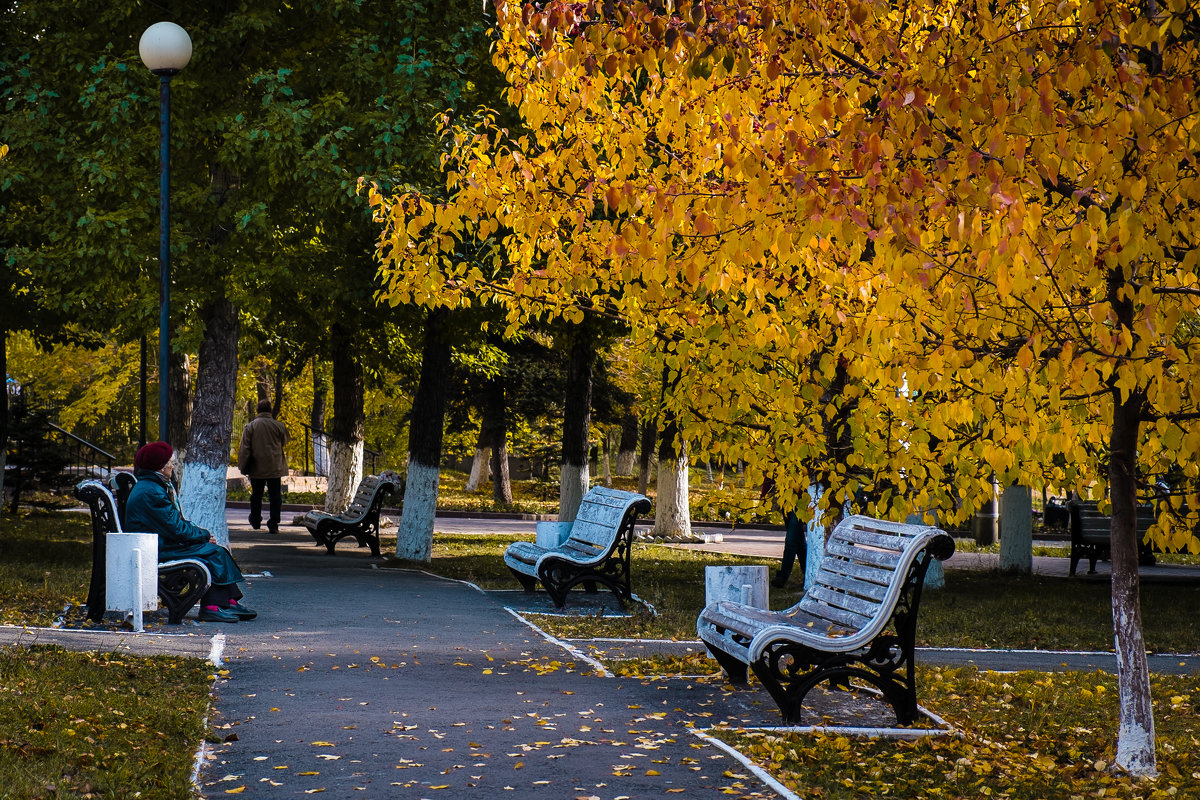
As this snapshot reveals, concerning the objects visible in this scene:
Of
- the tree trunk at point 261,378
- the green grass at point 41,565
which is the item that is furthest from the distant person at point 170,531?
the tree trunk at point 261,378

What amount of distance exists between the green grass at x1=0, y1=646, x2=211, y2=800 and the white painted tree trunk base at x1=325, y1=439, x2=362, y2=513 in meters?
13.6

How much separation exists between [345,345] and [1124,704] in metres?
15.6

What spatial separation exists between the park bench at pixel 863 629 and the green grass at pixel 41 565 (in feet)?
17.4

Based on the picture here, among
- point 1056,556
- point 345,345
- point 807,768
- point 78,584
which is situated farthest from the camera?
point 1056,556

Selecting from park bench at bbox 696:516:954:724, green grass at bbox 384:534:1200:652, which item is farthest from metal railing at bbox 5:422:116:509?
park bench at bbox 696:516:954:724

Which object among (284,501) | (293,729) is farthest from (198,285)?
(284,501)

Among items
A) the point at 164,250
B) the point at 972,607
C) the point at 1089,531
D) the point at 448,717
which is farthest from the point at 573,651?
the point at 1089,531

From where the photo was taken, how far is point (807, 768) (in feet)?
17.9

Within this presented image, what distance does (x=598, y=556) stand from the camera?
11.1 m

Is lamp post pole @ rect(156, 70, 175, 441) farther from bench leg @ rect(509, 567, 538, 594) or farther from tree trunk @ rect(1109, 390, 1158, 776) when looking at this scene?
tree trunk @ rect(1109, 390, 1158, 776)

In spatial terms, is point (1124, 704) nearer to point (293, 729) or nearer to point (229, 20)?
point (293, 729)

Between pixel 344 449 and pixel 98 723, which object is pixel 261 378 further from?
pixel 98 723

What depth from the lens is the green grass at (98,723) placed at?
15.6 ft

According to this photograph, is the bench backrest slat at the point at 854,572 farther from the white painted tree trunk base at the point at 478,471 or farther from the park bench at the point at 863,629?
the white painted tree trunk base at the point at 478,471
